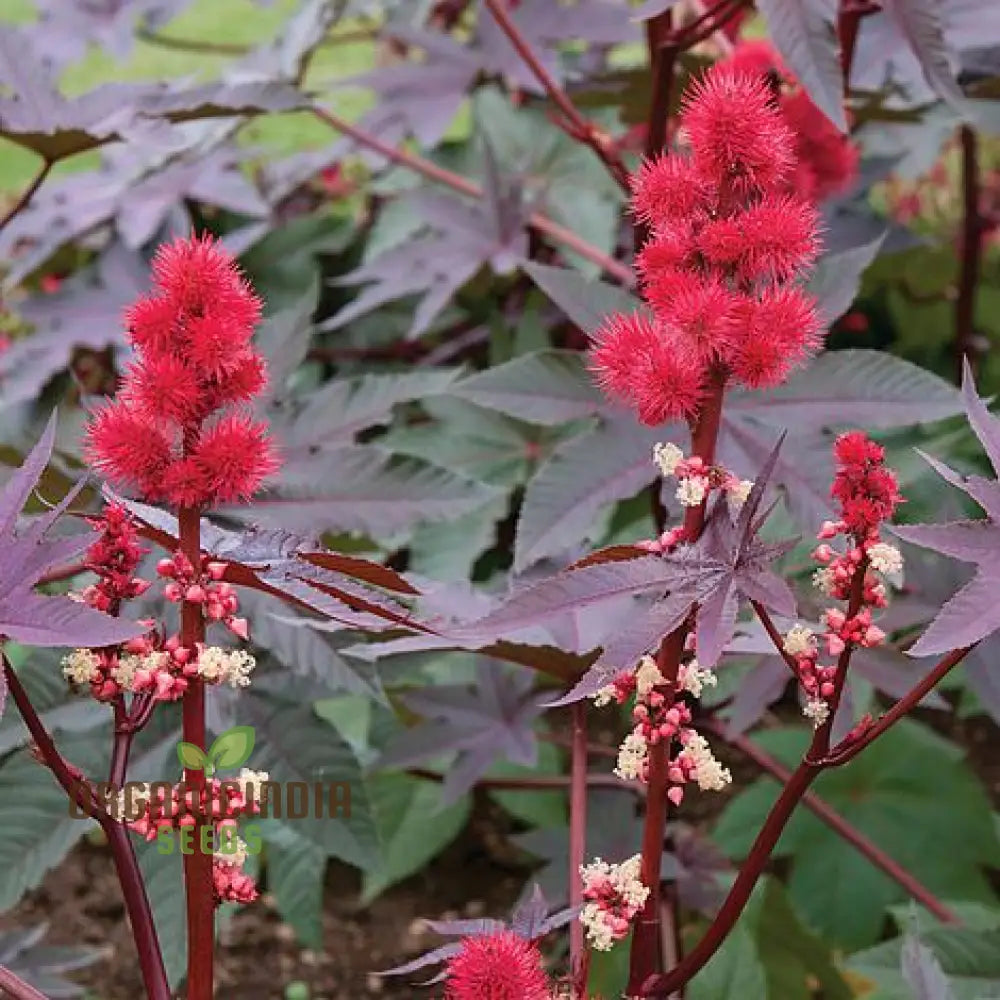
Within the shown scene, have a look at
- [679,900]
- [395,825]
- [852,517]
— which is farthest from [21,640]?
[395,825]

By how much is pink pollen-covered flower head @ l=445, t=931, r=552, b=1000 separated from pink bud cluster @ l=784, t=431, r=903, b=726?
0.53 feet

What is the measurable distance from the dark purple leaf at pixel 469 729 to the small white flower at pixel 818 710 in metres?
0.63

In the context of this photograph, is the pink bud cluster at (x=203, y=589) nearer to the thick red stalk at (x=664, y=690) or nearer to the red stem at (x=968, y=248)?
the thick red stalk at (x=664, y=690)

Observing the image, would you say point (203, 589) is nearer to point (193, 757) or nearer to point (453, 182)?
point (193, 757)

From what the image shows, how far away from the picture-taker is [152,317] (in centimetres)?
61

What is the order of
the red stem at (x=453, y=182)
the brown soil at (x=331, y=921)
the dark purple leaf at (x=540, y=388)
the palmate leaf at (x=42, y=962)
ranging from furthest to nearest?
the brown soil at (x=331, y=921) < the red stem at (x=453, y=182) < the palmate leaf at (x=42, y=962) < the dark purple leaf at (x=540, y=388)

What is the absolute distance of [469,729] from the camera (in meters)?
1.32

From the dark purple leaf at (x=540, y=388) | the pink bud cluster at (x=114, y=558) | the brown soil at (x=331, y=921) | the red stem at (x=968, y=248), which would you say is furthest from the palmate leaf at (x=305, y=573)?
the red stem at (x=968, y=248)

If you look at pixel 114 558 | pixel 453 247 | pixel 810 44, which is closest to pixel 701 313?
pixel 114 558

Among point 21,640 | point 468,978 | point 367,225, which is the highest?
point 367,225

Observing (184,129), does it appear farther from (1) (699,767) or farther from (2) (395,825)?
(1) (699,767)

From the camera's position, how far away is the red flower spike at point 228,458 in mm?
614

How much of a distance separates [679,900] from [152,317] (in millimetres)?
1088

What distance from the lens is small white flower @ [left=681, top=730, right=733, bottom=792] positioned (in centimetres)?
67
